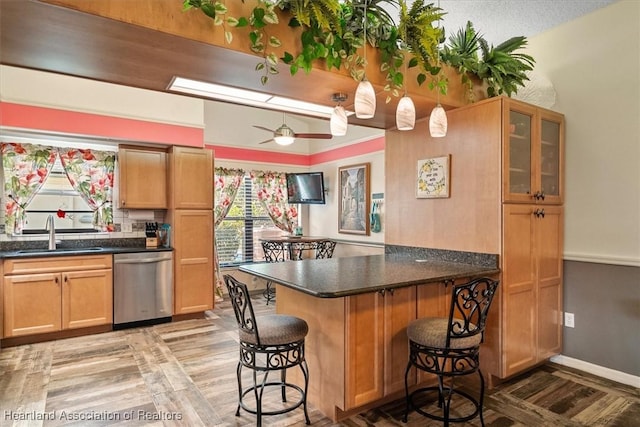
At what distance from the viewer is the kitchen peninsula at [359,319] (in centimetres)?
220

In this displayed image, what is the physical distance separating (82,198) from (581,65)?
5396mm

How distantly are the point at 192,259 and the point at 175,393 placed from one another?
82.8 inches

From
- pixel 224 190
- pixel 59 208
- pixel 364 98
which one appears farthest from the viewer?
pixel 224 190

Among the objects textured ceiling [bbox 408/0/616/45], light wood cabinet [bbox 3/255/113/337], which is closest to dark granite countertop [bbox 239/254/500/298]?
textured ceiling [bbox 408/0/616/45]

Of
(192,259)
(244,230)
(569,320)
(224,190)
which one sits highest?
(224,190)

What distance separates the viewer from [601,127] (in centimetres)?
296

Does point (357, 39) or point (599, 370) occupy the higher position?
point (357, 39)

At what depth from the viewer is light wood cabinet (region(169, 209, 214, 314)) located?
448 centimetres

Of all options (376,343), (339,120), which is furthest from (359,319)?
(339,120)

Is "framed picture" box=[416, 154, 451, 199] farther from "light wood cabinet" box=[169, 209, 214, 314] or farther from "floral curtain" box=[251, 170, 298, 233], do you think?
"floral curtain" box=[251, 170, 298, 233]

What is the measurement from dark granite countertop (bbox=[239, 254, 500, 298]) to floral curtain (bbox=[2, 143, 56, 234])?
3167mm

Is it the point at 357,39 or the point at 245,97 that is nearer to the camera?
the point at 357,39

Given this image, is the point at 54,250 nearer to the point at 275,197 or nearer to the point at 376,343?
the point at 275,197

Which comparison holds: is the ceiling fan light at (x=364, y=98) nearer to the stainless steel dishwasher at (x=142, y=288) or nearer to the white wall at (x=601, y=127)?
the white wall at (x=601, y=127)
